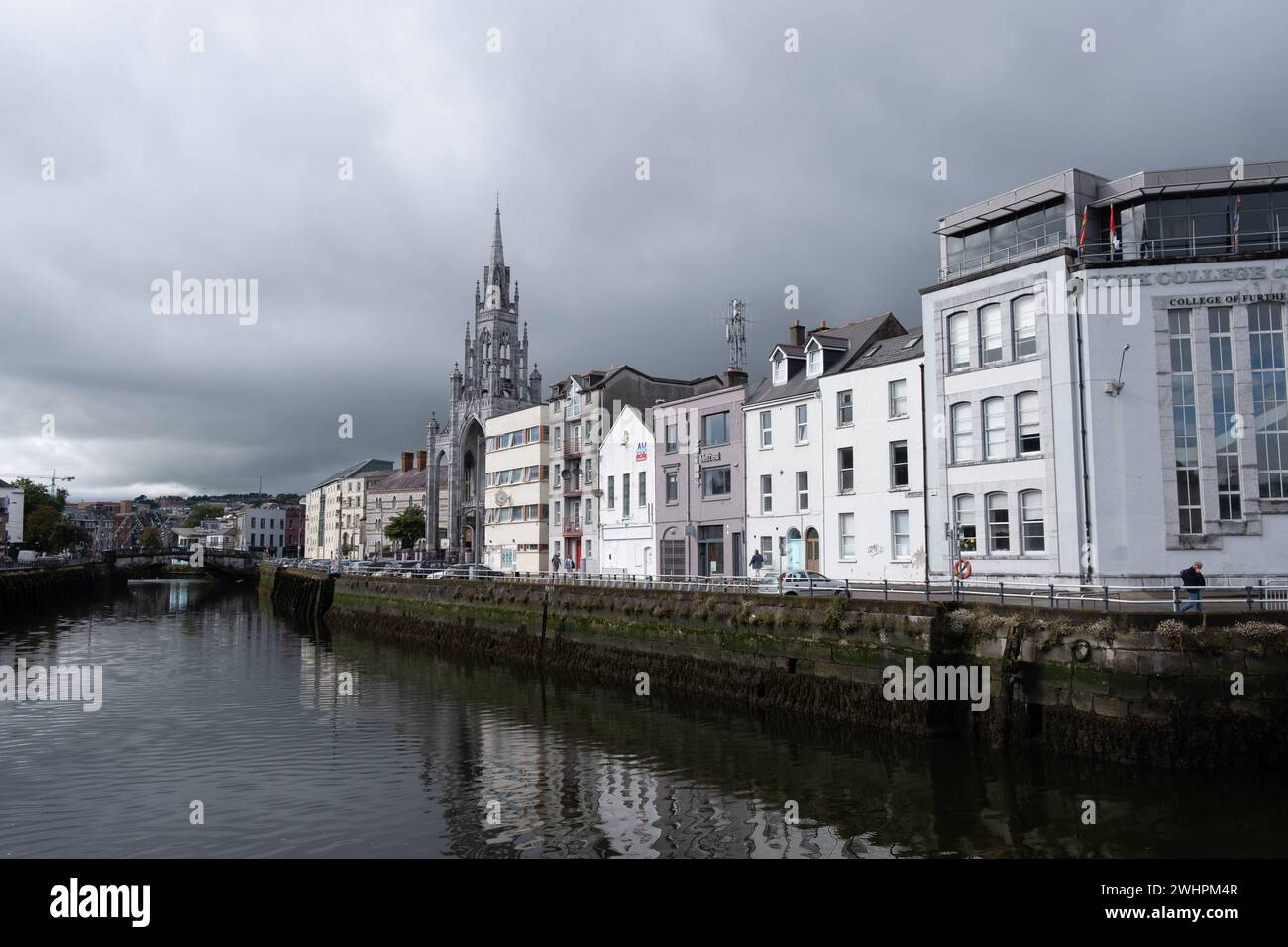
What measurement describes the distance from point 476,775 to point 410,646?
29.8 m

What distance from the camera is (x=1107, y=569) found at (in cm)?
2653

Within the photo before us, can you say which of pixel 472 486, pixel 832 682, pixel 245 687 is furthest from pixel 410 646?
pixel 472 486

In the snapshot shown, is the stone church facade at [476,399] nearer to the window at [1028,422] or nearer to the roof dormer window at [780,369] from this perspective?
the roof dormer window at [780,369]

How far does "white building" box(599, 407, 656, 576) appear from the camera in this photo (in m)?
49.9

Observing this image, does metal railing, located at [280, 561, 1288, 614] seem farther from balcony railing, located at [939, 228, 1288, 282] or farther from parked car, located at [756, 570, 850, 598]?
balcony railing, located at [939, 228, 1288, 282]

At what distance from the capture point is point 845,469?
1448 inches

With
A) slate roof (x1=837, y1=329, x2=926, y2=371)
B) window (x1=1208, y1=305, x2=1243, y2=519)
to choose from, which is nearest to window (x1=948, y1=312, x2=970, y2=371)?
slate roof (x1=837, y1=329, x2=926, y2=371)

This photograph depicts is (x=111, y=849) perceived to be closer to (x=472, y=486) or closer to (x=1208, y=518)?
(x=1208, y=518)

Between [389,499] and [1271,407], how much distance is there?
123 meters

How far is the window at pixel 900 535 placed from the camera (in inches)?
1326

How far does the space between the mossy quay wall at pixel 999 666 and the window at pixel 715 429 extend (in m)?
13.0

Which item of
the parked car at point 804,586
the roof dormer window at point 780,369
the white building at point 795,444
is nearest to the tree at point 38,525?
the white building at point 795,444

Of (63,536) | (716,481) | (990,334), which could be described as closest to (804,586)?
(990,334)

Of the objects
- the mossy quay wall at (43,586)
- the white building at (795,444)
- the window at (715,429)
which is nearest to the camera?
→ the white building at (795,444)
